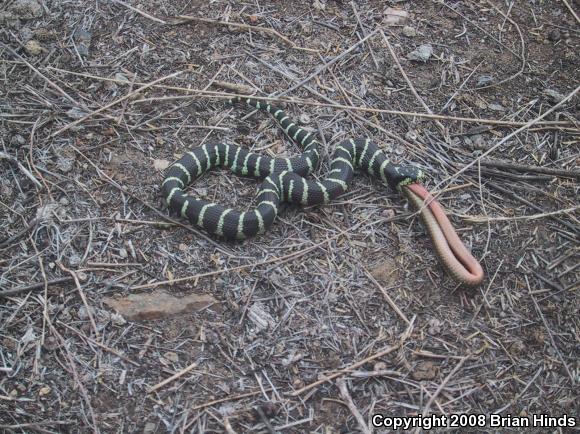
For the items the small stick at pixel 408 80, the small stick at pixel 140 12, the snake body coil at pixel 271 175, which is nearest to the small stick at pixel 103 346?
the snake body coil at pixel 271 175

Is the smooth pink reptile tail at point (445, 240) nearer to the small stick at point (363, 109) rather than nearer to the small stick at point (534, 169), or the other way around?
the small stick at point (534, 169)

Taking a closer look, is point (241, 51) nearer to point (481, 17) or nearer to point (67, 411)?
point (481, 17)

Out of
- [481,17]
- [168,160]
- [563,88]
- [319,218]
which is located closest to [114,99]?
[168,160]

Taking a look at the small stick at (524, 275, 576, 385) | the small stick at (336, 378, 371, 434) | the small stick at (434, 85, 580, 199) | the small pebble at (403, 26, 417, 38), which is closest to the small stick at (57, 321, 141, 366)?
the small stick at (336, 378, 371, 434)

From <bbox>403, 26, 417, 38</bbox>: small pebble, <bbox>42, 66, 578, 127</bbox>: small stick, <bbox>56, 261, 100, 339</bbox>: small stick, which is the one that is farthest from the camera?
<bbox>403, 26, 417, 38</bbox>: small pebble

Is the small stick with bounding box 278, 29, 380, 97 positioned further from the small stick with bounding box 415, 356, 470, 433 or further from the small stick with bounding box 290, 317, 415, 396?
the small stick with bounding box 415, 356, 470, 433

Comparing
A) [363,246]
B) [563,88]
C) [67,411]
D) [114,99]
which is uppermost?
[563,88]
